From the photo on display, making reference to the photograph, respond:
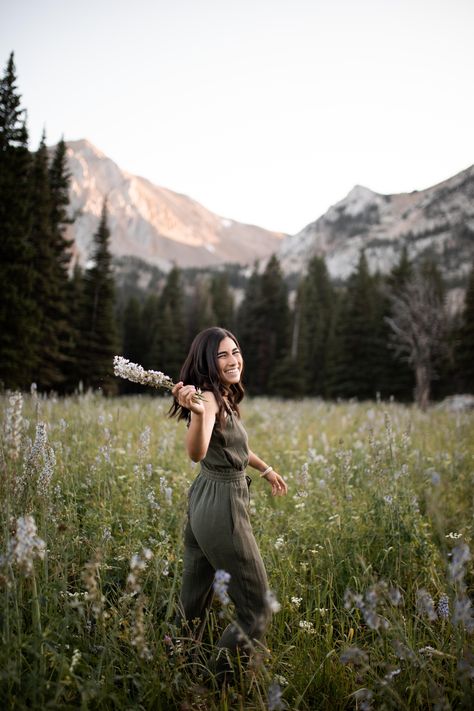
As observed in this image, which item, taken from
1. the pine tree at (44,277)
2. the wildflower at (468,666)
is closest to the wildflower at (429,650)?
the wildflower at (468,666)

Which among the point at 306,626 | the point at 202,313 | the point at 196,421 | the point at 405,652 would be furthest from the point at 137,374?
the point at 202,313

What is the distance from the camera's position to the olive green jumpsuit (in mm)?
2391

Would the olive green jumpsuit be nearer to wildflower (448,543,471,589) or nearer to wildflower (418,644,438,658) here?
wildflower (418,644,438,658)

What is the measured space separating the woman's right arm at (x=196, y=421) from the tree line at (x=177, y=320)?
67cm

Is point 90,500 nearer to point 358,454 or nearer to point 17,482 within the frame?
point 17,482

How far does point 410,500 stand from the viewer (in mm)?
Answer: 4223

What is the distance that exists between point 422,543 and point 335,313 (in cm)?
4269

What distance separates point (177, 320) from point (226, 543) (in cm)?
4487

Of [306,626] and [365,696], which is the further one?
[306,626]

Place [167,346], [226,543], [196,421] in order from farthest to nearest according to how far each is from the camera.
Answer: [167,346], [226,543], [196,421]

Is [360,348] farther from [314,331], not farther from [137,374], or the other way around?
[137,374]

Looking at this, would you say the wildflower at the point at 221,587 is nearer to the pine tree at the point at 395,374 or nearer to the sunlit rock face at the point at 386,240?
the pine tree at the point at 395,374

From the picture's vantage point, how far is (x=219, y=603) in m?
3.40

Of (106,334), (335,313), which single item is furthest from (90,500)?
(335,313)
